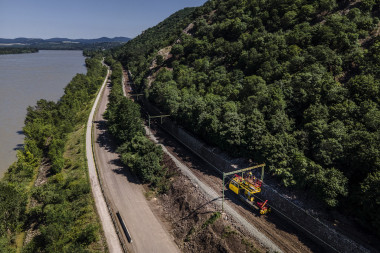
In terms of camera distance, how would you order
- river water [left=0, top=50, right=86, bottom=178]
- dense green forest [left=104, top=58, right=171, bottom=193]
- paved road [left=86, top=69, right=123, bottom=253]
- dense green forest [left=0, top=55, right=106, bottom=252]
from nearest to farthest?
dense green forest [left=0, top=55, right=106, bottom=252] < paved road [left=86, top=69, right=123, bottom=253] < dense green forest [left=104, top=58, right=171, bottom=193] < river water [left=0, top=50, right=86, bottom=178]

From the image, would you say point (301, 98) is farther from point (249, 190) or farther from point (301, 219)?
point (301, 219)

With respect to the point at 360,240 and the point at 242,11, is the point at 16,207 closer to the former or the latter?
the point at 360,240

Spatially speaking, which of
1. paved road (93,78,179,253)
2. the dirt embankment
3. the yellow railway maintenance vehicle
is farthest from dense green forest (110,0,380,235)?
paved road (93,78,179,253)

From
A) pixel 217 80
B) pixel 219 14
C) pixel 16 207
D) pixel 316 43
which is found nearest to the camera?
pixel 16 207

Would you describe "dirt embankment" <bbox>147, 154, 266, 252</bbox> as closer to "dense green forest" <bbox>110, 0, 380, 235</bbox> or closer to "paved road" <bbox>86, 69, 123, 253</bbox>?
"paved road" <bbox>86, 69, 123, 253</bbox>

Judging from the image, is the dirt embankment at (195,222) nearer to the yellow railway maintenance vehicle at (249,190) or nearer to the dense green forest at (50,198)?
the yellow railway maintenance vehicle at (249,190)

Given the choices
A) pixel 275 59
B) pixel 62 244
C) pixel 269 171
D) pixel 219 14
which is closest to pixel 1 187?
pixel 62 244
